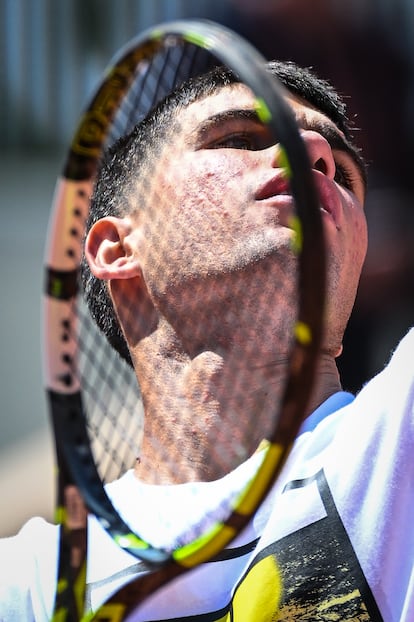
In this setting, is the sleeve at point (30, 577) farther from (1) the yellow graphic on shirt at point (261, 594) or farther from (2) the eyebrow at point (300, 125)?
(2) the eyebrow at point (300, 125)

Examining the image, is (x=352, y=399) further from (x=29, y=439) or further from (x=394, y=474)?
(x=29, y=439)

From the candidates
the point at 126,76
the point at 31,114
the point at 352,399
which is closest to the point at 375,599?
the point at 352,399

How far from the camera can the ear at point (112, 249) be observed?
1319 millimetres

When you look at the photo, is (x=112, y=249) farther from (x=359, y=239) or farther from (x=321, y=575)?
(x=321, y=575)

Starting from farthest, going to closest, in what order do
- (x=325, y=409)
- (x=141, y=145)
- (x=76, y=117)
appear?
(x=76, y=117) < (x=141, y=145) < (x=325, y=409)

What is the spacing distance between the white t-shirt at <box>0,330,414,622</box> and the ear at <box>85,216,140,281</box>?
0.31 m

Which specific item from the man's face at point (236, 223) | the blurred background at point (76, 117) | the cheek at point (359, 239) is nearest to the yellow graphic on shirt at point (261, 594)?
the man's face at point (236, 223)

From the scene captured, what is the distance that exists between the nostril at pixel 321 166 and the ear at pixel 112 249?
0.81 feet

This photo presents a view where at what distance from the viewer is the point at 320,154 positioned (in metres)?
1.22

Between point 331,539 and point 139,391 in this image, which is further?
point 139,391

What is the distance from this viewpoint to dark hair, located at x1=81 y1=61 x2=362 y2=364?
53.1 inches

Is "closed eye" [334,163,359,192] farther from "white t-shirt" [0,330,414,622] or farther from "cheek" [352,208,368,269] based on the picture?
"white t-shirt" [0,330,414,622]

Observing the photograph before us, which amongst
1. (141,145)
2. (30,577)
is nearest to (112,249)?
(141,145)

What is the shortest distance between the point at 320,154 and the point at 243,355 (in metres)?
0.25
